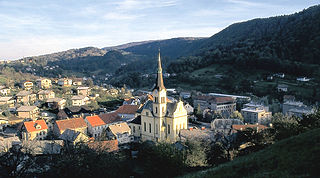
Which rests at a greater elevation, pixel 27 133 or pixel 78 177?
pixel 78 177

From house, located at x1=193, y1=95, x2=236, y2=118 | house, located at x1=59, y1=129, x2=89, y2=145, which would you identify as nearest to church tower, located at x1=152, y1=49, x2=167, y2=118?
house, located at x1=59, y1=129, x2=89, y2=145

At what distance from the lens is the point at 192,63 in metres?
121

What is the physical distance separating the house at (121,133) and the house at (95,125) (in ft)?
16.6

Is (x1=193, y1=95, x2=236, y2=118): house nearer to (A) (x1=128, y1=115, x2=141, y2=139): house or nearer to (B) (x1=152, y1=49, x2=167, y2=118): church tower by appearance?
(A) (x1=128, y1=115, x2=141, y2=139): house

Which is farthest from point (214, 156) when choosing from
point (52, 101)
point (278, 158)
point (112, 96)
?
point (112, 96)

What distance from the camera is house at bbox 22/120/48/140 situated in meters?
44.9

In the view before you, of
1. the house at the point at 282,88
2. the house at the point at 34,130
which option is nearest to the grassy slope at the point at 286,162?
the house at the point at 34,130

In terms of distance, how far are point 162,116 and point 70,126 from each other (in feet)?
57.1

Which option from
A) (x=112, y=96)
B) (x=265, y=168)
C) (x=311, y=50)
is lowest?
(x=112, y=96)

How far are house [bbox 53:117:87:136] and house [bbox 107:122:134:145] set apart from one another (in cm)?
634

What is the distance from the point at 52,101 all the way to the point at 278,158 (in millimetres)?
61969

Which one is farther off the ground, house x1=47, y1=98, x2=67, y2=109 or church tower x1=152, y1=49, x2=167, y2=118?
church tower x1=152, y1=49, x2=167, y2=118

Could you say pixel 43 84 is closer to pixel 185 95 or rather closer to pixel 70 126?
pixel 185 95

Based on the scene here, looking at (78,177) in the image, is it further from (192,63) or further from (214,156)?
(192,63)
